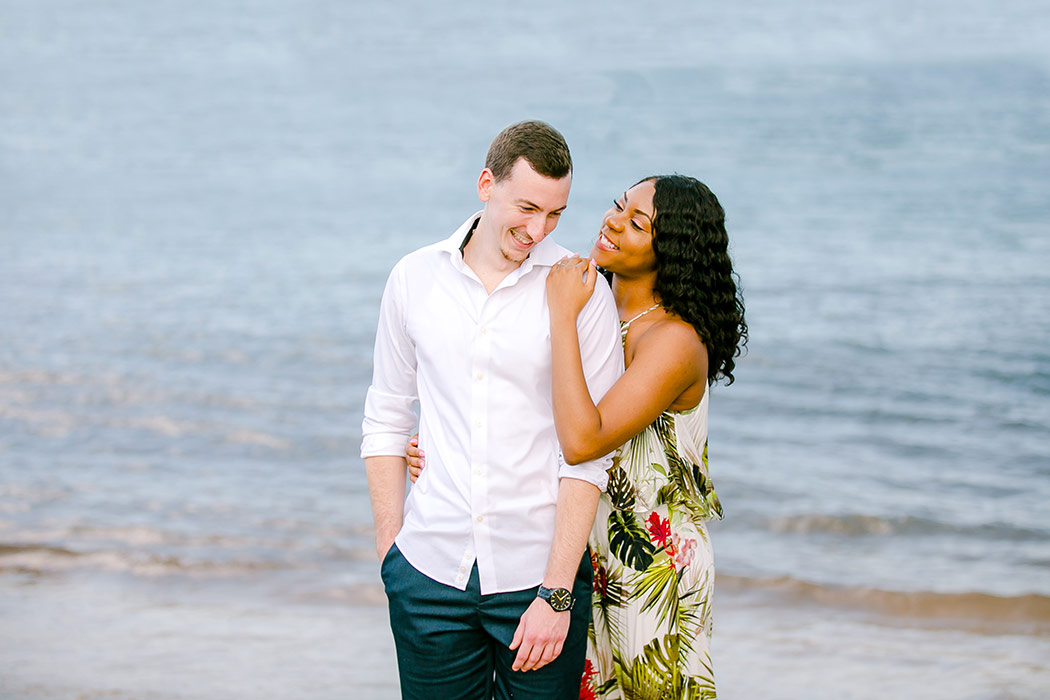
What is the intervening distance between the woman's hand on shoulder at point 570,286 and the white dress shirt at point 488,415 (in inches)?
1.5

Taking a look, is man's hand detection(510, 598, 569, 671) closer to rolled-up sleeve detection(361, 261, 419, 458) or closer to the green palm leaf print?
the green palm leaf print

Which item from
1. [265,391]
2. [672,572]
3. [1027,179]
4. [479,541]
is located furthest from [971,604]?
[1027,179]

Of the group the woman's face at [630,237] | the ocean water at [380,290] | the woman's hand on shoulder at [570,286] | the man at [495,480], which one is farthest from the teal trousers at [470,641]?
the ocean water at [380,290]

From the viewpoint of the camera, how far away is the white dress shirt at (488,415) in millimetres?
2283

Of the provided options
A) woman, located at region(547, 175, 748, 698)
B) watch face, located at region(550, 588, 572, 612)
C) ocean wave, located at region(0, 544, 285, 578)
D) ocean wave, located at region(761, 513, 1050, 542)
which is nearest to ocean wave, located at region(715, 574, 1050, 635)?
ocean wave, located at region(761, 513, 1050, 542)

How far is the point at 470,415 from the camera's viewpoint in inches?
90.1

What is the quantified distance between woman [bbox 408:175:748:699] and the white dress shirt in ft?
0.68

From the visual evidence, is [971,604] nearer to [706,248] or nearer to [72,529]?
[706,248]

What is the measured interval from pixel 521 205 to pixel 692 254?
0.63 metres

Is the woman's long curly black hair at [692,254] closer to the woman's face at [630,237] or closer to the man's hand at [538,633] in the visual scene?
the woman's face at [630,237]

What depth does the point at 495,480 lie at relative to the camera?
2.29 m

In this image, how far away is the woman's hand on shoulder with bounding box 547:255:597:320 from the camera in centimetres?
225

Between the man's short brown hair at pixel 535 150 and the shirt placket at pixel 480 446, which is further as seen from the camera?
the shirt placket at pixel 480 446

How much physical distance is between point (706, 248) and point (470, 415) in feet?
2.59
